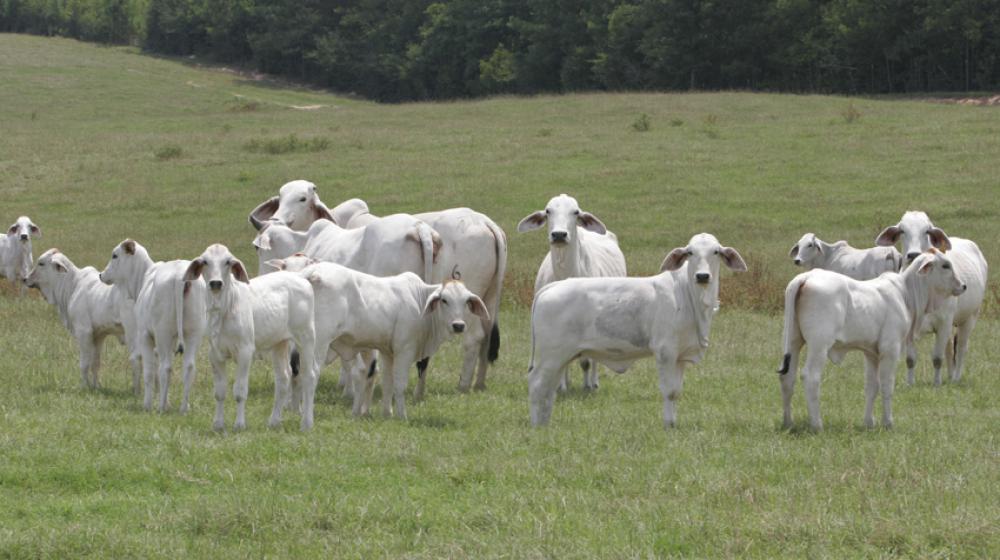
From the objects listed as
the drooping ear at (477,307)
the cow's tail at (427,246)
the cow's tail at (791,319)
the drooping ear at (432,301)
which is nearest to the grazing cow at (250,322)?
the drooping ear at (432,301)

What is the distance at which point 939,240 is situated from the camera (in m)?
16.0

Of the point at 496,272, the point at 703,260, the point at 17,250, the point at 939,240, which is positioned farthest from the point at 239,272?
the point at 17,250

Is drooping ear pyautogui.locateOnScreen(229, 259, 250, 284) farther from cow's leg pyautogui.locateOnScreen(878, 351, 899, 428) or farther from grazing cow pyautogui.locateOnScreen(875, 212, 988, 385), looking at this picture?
grazing cow pyautogui.locateOnScreen(875, 212, 988, 385)

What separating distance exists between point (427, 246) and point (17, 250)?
984 cm

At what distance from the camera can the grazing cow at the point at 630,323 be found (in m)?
12.1

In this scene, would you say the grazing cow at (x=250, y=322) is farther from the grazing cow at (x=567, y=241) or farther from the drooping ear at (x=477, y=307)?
the grazing cow at (x=567, y=241)

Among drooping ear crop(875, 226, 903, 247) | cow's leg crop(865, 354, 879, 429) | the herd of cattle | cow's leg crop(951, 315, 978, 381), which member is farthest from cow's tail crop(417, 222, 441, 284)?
cow's leg crop(951, 315, 978, 381)

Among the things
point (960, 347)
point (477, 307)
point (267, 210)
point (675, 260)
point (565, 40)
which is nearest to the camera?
point (675, 260)

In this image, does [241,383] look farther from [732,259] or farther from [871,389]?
[871,389]

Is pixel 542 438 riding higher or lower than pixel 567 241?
lower

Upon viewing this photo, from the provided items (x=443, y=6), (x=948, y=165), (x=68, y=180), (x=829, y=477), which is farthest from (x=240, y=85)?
(x=829, y=477)

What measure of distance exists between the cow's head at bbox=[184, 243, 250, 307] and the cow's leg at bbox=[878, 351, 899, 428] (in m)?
5.56

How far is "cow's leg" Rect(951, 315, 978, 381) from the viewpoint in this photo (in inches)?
607

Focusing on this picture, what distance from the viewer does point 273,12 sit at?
344 ft
